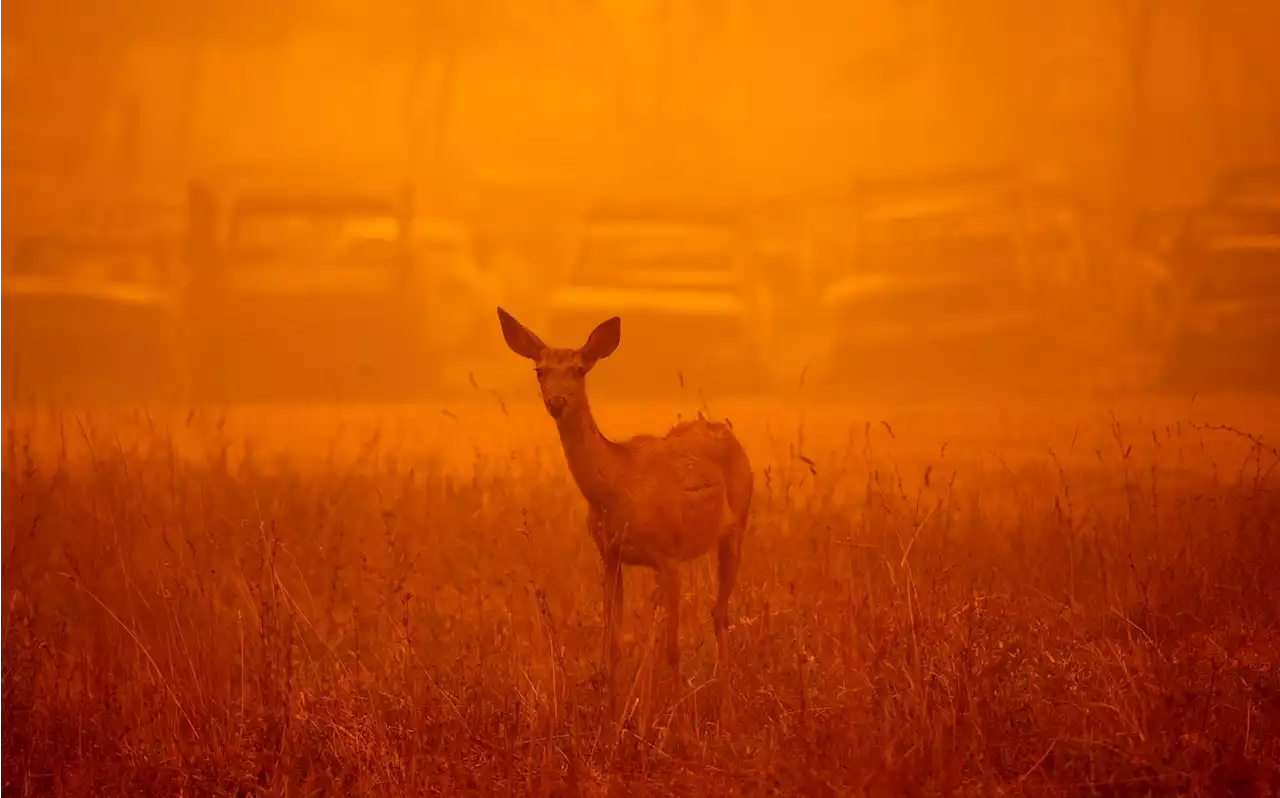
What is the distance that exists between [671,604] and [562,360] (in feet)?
3.51

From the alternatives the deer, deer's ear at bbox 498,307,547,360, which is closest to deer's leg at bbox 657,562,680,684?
the deer

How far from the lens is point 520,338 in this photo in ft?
16.5

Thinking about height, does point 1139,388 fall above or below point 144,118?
below

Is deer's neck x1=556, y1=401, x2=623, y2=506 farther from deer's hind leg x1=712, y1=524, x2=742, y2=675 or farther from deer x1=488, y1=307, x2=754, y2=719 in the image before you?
deer's hind leg x1=712, y1=524, x2=742, y2=675

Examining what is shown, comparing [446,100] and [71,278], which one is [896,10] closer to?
[446,100]

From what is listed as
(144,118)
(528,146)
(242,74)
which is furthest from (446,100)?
(144,118)

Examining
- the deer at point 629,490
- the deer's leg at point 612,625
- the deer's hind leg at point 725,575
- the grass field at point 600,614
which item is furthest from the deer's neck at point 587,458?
the deer's hind leg at point 725,575

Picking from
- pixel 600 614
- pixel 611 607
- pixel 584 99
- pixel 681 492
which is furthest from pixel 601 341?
pixel 584 99

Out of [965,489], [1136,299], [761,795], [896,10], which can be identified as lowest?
[761,795]

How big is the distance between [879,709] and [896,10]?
5.70 m

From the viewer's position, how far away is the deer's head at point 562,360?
4758 millimetres

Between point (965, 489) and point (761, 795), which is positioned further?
point (965, 489)

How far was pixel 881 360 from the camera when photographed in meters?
8.20

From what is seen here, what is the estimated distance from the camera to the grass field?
3.87 m
